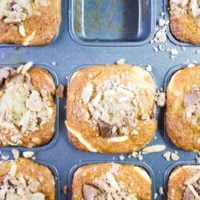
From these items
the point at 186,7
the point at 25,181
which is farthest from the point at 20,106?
the point at 186,7

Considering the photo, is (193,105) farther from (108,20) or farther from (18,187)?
(18,187)

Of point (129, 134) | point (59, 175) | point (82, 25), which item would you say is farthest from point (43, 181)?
point (82, 25)

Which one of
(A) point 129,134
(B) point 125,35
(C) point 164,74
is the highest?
(B) point 125,35

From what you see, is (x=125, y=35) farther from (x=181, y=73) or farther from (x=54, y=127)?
(x=54, y=127)

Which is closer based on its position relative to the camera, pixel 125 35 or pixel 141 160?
pixel 141 160

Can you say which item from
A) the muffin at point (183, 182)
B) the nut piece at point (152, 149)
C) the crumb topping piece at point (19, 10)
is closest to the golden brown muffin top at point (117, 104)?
the nut piece at point (152, 149)

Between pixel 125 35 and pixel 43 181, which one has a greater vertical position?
pixel 125 35

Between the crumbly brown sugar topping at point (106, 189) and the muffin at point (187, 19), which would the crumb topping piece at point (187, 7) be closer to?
the muffin at point (187, 19)
